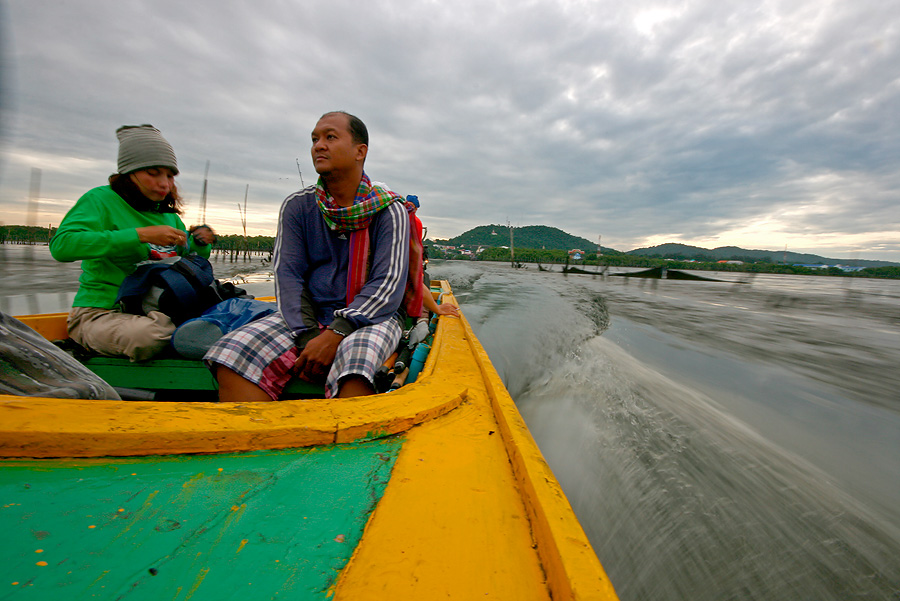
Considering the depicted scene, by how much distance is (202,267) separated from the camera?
6.06ft

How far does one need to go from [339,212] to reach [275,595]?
1.41 m

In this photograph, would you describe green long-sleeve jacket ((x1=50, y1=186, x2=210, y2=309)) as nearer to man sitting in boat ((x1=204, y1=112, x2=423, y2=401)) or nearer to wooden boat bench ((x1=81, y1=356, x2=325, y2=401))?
wooden boat bench ((x1=81, y1=356, x2=325, y2=401))

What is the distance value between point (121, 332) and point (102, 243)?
1.21 feet

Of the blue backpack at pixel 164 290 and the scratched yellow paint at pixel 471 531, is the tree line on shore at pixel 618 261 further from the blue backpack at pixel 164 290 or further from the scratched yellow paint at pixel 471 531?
the scratched yellow paint at pixel 471 531

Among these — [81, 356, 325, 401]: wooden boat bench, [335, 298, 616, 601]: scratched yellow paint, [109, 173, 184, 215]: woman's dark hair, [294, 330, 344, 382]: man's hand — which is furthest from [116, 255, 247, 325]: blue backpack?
[335, 298, 616, 601]: scratched yellow paint

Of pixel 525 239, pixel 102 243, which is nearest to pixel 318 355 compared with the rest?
pixel 102 243

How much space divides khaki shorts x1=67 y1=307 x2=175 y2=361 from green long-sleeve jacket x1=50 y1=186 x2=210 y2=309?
81mm

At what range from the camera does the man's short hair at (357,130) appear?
166cm

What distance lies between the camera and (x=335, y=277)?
1726 mm

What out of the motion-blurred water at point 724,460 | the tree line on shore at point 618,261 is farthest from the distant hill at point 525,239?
the motion-blurred water at point 724,460

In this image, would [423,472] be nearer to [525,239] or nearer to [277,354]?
[277,354]

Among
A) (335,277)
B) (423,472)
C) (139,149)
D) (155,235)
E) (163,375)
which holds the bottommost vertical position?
(163,375)

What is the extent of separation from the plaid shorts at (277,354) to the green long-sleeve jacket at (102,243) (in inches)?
25.6

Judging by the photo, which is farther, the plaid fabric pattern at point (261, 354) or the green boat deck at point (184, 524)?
the plaid fabric pattern at point (261, 354)
